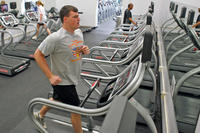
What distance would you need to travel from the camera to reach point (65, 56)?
1.83 m

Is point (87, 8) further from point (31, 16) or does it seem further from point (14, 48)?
point (14, 48)

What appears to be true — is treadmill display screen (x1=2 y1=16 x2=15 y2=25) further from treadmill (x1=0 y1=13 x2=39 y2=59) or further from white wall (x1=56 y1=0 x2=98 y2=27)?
white wall (x1=56 y1=0 x2=98 y2=27)

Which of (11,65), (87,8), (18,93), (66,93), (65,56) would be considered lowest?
(18,93)

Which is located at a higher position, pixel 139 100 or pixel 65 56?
pixel 65 56

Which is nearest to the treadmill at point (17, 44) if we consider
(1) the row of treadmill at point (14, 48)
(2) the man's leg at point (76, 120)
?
(1) the row of treadmill at point (14, 48)

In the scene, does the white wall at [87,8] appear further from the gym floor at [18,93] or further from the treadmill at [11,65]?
the treadmill at [11,65]

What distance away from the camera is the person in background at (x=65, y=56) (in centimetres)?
175

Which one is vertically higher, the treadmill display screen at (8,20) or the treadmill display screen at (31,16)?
the treadmill display screen at (31,16)

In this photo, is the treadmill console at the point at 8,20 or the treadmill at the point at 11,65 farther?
the treadmill console at the point at 8,20

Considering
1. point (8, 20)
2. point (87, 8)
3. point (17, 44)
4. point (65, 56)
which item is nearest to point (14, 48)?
point (17, 44)

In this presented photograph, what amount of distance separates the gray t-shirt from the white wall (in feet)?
22.4

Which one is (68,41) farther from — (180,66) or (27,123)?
(180,66)

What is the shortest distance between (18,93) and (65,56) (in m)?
1.81

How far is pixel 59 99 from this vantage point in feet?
6.48
